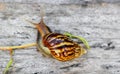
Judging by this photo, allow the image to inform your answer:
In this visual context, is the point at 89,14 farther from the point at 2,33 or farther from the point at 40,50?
the point at 2,33

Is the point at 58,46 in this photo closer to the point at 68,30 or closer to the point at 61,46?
the point at 61,46

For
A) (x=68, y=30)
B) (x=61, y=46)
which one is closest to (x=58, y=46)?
(x=61, y=46)

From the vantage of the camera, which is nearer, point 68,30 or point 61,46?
point 61,46

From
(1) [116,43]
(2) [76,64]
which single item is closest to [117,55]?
(1) [116,43]
